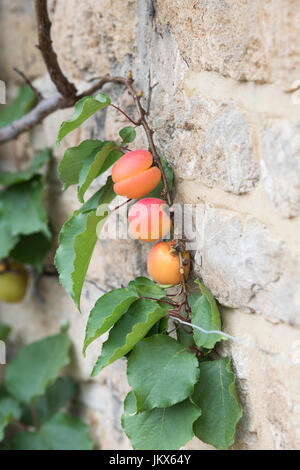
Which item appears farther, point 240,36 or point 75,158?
point 75,158

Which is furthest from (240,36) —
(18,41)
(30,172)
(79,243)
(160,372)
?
(18,41)

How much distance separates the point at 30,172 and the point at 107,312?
0.55m

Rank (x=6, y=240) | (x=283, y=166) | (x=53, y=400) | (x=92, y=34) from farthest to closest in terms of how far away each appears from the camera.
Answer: (x=53, y=400) < (x=6, y=240) < (x=92, y=34) < (x=283, y=166)

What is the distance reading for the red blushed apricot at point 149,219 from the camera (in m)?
0.72

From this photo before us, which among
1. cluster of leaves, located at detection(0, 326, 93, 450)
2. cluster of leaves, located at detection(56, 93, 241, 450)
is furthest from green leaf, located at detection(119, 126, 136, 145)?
cluster of leaves, located at detection(0, 326, 93, 450)

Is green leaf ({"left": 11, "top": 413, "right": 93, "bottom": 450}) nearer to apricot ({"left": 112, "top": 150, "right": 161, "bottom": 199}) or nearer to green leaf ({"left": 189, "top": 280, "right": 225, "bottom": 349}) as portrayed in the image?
green leaf ({"left": 189, "top": 280, "right": 225, "bottom": 349})

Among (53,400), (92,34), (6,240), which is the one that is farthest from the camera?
(53,400)

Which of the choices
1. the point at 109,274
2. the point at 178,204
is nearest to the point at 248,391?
the point at 178,204

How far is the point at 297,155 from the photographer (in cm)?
55

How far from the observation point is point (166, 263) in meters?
0.73

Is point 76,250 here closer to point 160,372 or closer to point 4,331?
point 160,372

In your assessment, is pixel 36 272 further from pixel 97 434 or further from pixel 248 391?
pixel 248 391

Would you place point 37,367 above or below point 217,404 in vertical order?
below
